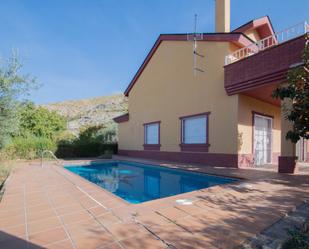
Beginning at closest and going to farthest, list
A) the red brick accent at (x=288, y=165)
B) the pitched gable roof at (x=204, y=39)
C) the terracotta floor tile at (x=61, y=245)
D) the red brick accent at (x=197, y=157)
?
1. the terracotta floor tile at (x=61, y=245)
2. the red brick accent at (x=288, y=165)
3. the red brick accent at (x=197, y=157)
4. the pitched gable roof at (x=204, y=39)

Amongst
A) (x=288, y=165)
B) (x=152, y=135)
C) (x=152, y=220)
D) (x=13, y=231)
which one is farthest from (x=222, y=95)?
Result: (x=13, y=231)

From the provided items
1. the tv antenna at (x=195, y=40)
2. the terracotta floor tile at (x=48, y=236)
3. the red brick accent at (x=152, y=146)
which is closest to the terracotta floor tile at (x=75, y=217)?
the terracotta floor tile at (x=48, y=236)

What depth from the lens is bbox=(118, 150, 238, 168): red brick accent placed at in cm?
1092

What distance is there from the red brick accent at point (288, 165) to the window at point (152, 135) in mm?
8844

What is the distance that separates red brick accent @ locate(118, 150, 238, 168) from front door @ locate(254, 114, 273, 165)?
2.00 m

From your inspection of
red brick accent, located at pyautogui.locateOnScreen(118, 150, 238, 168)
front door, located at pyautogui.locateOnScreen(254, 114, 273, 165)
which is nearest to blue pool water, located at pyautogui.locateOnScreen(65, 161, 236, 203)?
red brick accent, located at pyautogui.locateOnScreen(118, 150, 238, 168)

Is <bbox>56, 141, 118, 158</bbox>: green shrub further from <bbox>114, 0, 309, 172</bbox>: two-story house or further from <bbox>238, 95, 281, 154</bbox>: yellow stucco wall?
<bbox>238, 95, 281, 154</bbox>: yellow stucco wall

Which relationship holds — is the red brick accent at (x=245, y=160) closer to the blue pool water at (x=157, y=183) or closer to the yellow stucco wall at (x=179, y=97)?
the yellow stucco wall at (x=179, y=97)

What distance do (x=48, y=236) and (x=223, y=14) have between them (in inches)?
582

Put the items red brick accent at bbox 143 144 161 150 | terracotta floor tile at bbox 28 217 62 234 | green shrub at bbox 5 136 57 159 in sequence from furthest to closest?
green shrub at bbox 5 136 57 159 < red brick accent at bbox 143 144 161 150 < terracotta floor tile at bbox 28 217 62 234

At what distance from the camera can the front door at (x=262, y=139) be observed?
1216 cm

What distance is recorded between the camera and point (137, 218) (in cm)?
388

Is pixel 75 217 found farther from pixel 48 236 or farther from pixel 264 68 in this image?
pixel 264 68

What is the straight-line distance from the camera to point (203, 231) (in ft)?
10.9
